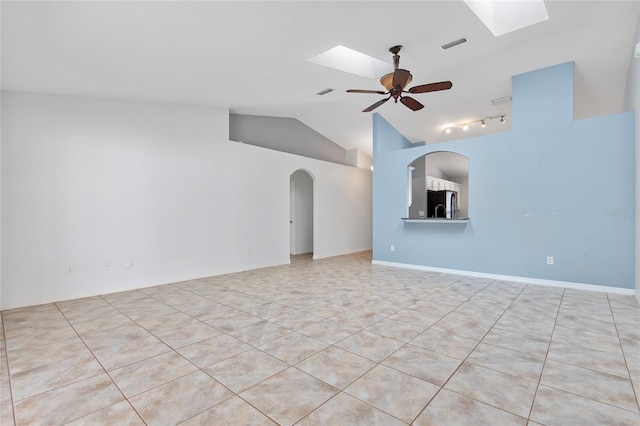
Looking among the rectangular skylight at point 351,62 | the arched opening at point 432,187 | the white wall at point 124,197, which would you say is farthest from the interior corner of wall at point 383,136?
the white wall at point 124,197

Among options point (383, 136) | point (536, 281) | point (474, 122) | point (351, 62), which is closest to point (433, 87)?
point (351, 62)

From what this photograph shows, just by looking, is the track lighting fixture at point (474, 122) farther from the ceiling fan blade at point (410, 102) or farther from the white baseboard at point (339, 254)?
the white baseboard at point (339, 254)

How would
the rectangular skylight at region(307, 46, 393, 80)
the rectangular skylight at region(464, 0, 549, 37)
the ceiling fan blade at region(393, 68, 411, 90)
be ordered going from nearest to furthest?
the rectangular skylight at region(464, 0, 549, 37) → the ceiling fan blade at region(393, 68, 411, 90) → the rectangular skylight at region(307, 46, 393, 80)

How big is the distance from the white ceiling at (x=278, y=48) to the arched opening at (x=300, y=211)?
2.76 metres

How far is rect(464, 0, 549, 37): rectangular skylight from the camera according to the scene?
11.0 feet

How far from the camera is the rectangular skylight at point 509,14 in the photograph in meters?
3.34

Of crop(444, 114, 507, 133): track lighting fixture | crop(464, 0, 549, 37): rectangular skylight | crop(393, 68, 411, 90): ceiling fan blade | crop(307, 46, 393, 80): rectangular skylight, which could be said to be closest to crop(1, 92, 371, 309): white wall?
crop(307, 46, 393, 80): rectangular skylight

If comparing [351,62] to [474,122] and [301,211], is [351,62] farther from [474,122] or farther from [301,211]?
[301,211]

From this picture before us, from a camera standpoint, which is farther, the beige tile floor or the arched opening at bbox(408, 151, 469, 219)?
the arched opening at bbox(408, 151, 469, 219)

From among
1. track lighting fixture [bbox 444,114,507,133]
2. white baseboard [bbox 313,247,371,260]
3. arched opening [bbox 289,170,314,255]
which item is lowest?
white baseboard [bbox 313,247,371,260]

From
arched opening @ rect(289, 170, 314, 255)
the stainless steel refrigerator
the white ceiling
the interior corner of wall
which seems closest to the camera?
the white ceiling

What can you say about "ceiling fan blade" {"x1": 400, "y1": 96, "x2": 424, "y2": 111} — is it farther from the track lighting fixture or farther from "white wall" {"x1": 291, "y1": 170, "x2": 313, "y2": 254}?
"white wall" {"x1": 291, "y1": 170, "x2": 313, "y2": 254}

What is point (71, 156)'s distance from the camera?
378 cm

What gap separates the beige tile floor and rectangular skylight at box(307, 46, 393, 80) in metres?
3.15
